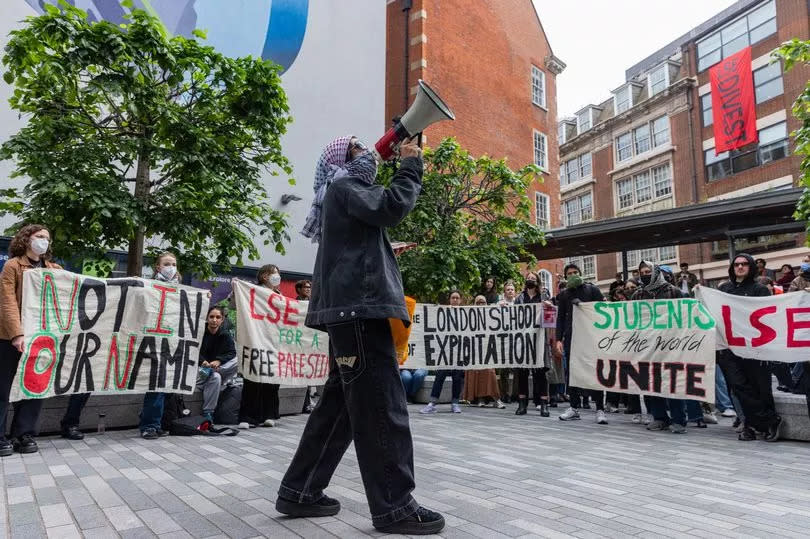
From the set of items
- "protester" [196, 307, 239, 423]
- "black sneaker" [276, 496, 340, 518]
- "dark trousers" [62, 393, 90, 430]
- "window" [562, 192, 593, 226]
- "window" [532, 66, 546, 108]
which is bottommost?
"black sneaker" [276, 496, 340, 518]

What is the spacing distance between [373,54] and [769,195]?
44.8 feet

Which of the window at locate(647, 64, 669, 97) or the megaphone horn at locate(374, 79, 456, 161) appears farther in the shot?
the window at locate(647, 64, 669, 97)

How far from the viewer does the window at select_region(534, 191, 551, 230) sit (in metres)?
28.7

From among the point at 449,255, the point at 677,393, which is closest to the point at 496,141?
the point at 449,255

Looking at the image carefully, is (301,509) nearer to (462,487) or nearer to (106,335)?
(462,487)

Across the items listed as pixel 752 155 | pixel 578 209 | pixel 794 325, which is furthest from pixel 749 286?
pixel 578 209

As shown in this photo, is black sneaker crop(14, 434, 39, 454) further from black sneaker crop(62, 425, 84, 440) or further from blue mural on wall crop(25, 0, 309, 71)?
blue mural on wall crop(25, 0, 309, 71)

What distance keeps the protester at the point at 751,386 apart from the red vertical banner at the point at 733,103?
28.7 m

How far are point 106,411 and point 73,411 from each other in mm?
515

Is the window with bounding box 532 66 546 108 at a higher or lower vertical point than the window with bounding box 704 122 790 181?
higher

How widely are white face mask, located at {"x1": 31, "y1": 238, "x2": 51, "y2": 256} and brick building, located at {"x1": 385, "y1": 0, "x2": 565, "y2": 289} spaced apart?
17.3 metres

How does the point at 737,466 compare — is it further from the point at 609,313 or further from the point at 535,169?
the point at 535,169

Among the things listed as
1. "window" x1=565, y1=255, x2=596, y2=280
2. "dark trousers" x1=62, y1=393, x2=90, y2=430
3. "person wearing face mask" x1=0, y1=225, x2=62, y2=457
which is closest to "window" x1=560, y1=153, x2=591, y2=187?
"window" x1=565, y1=255, x2=596, y2=280

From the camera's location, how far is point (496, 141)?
26.5m
